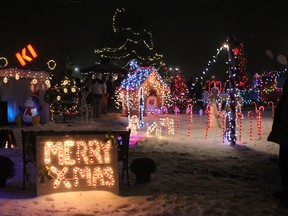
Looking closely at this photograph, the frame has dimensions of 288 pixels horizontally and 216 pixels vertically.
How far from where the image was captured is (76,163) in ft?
22.0

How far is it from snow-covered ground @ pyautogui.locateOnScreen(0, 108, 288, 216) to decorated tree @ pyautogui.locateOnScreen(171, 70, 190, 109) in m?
16.3

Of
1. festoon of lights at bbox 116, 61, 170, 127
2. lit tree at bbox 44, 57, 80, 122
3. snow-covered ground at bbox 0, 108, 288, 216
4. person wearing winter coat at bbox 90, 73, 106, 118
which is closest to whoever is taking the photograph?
snow-covered ground at bbox 0, 108, 288, 216

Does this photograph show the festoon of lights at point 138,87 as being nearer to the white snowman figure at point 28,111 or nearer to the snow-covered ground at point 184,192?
the white snowman figure at point 28,111

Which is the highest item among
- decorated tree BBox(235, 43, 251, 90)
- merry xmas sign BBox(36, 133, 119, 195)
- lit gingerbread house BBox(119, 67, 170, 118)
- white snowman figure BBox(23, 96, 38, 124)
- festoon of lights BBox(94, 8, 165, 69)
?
festoon of lights BBox(94, 8, 165, 69)

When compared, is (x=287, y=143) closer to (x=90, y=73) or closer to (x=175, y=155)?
(x=175, y=155)

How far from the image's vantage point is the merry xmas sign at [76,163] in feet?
21.6

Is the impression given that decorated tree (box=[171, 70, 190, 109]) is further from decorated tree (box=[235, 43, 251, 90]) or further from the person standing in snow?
the person standing in snow

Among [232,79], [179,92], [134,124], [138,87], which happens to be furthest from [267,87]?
[232,79]

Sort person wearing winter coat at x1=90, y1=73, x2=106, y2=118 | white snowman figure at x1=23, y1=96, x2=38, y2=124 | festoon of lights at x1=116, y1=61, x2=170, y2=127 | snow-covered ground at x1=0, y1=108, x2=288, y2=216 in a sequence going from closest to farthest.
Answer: snow-covered ground at x1=0, y1=108, x2=288, y2=216
white snowman figure at x1=23, y1=96, x2=38, y2=124
person wearing winter coat at x1=90, y1=73, x2=106, y2=118
festoon of lights at x1=116, y1=61, x2=170, y2=127

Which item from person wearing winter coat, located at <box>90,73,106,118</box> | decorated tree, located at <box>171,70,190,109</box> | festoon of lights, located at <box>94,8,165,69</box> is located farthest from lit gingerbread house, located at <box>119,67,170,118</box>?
festoon of lights, located at <box>94,8,165,69</box>

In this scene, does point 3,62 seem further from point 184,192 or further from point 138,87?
point 184,192

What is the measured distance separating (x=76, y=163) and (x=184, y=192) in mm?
1758

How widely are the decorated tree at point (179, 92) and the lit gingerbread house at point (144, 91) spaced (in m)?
4.75

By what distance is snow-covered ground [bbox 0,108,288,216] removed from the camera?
6031 millimetres
